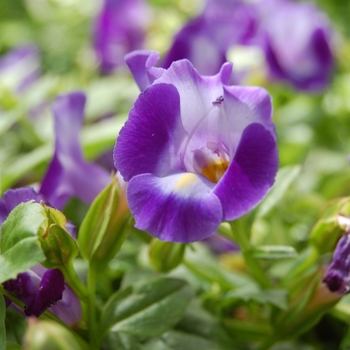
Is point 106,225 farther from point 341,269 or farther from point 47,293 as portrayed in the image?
point 341,269

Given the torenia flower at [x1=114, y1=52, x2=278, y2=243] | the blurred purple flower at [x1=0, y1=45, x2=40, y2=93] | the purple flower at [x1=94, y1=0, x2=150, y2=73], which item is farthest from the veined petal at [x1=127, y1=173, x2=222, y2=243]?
the purple flower at [x1=94, y1=0, x2=150, y2=73]

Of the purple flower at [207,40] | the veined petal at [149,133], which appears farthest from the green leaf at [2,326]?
the purple flower at [207,40]

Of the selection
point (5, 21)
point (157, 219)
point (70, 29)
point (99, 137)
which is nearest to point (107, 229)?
point (157, 219)

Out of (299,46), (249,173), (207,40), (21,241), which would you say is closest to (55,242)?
(21,241)

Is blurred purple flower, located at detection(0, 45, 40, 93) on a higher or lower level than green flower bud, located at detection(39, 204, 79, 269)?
higher

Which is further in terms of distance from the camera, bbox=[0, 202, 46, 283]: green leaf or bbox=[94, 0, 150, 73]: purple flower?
bbox=[94, 0, 150, 73]: purple flower

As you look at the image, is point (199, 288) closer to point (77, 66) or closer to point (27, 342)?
point (27, 342)

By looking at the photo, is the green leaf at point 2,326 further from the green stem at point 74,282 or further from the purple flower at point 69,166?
the purple flower at point 69,166

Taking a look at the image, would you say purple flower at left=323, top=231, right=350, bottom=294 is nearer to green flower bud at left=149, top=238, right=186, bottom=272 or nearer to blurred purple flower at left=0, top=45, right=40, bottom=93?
green flower bud at left=149, top=238, right=186, bottom=272
